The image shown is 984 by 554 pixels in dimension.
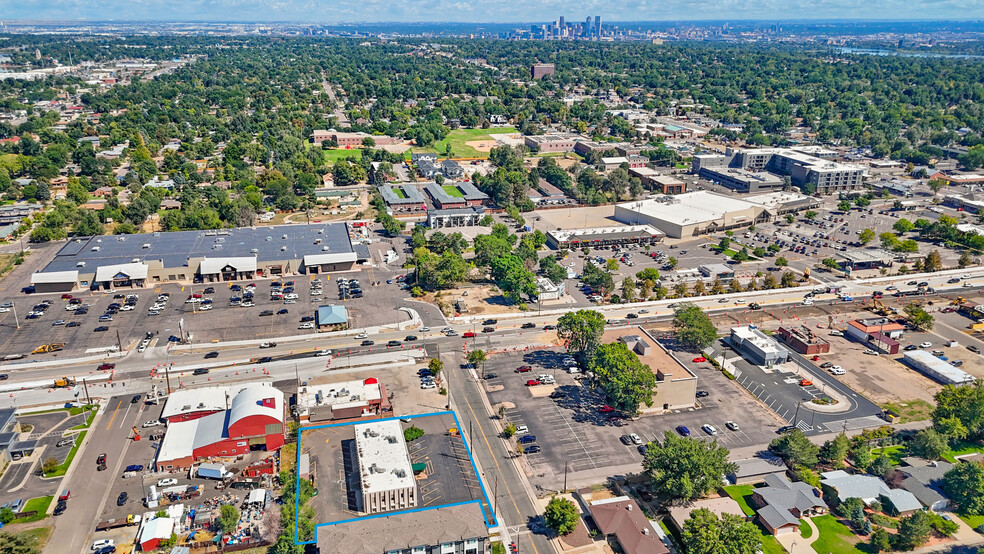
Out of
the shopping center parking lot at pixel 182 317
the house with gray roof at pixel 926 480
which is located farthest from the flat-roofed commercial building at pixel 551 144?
the house with gray roof at pixel 926 480

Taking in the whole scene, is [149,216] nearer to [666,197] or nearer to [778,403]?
[666,197]

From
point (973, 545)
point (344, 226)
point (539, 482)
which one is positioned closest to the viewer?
point (973, 545)

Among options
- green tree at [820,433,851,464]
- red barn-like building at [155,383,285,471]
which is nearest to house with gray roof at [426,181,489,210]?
red barn-like building at [155,383,285,471]

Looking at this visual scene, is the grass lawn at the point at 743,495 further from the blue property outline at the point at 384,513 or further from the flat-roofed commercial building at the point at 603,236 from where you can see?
the flat-roofed commercial building at the point at 603,236

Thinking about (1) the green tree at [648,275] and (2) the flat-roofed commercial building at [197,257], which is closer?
(2) the flat-roofed commercial building at [197,257]

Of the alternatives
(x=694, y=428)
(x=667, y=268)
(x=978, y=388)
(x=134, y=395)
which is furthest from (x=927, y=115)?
(x=134, y=395)

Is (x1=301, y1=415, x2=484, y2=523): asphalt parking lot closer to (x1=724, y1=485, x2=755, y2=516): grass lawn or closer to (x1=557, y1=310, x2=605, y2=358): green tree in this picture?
(x1=557, y1=310, x2=605, y2=358): green tree

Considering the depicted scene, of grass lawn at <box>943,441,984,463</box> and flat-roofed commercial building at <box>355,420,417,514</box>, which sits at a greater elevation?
flat-roofed commercial building at <box>355,420,417,514</box>
